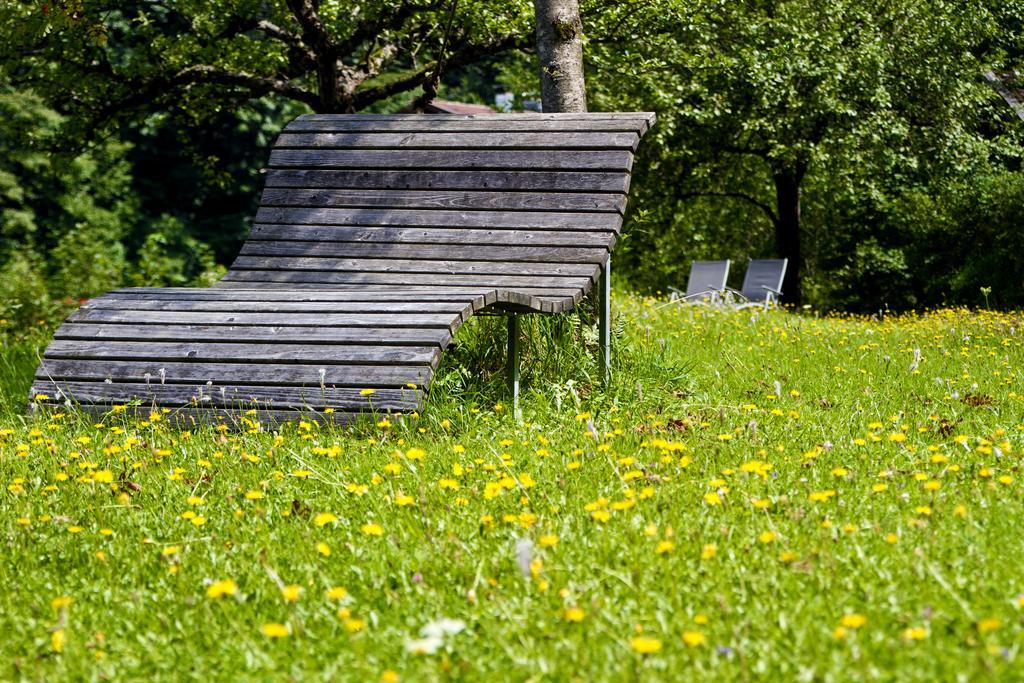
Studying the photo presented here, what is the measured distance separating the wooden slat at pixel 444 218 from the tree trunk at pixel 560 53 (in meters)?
0.94

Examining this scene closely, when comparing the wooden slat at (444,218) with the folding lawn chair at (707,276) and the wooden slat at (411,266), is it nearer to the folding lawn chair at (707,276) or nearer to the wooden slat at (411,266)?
the wooden slat at (411,266)

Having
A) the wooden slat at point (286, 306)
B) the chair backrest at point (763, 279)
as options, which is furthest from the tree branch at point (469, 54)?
the chair backrest at point (763, 279)

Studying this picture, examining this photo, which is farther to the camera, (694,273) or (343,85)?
(694,273)

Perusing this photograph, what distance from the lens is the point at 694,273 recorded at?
48.5 feet

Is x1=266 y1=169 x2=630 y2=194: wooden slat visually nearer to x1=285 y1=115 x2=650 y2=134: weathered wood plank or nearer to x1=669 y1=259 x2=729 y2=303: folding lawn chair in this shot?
x1=285 y1=115 x2=650 y2=134: weathered wood plank

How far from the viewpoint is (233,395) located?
12.8 feet

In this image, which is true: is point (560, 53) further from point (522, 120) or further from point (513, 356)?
point (513, 356)

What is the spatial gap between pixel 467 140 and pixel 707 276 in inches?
371

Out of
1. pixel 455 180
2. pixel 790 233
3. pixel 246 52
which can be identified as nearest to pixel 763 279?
pixel 790 233

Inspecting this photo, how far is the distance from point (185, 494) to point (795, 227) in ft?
48.0

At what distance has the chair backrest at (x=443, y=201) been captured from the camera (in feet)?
16.5

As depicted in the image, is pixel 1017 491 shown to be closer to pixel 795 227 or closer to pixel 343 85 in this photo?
pixel 343 85

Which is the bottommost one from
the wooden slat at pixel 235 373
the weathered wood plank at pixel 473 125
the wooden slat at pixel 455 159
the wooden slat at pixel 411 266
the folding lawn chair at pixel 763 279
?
the folding lawn chair at pixel 763 279

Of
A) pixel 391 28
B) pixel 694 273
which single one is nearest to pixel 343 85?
pixel 391 28
